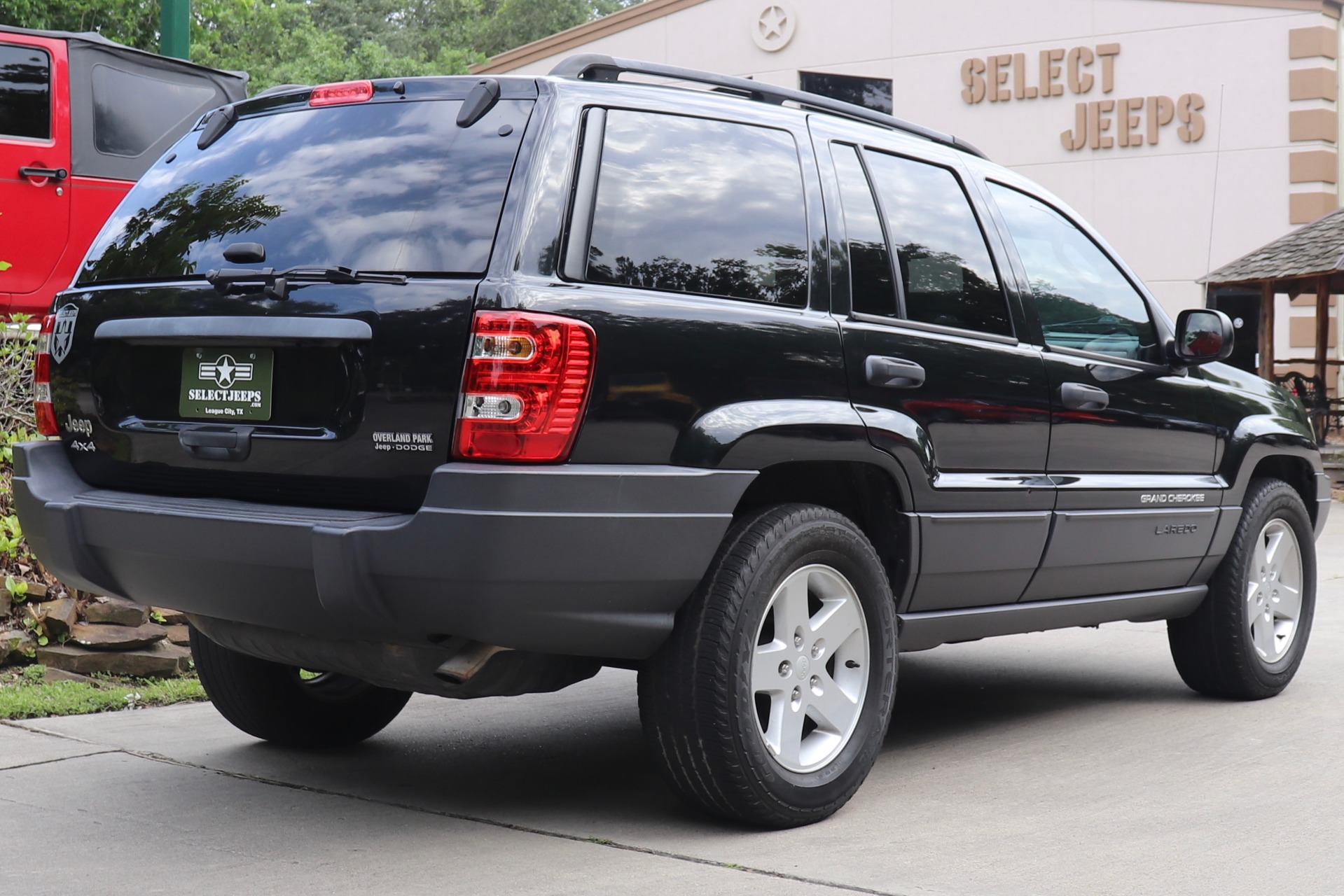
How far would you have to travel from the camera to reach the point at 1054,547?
4.99 metres

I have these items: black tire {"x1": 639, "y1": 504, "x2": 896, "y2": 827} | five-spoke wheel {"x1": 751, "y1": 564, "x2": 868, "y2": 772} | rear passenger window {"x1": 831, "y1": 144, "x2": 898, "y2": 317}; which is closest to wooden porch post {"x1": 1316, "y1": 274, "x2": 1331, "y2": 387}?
rear passenger window {"x1": 831, "y1": 144, "x2": 898, "y2": 317}

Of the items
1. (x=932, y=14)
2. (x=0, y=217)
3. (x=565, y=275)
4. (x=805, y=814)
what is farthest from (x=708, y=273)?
(x=932, y=14)

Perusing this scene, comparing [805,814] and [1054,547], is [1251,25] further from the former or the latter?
[805,814]

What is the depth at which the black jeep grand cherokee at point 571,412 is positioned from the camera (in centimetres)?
356

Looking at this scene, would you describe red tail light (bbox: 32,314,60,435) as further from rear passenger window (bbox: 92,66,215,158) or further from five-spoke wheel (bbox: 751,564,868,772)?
rear passenger window (bbox: 92,66,215,158)

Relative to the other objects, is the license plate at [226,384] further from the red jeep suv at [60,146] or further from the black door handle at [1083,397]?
the red jeep suv at [60,146]

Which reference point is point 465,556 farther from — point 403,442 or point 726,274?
point 726,274

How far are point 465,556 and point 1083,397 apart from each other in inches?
96.3

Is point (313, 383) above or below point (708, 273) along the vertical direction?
below

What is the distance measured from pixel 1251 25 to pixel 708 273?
1868 centimetres

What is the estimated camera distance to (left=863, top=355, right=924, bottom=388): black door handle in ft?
14.0

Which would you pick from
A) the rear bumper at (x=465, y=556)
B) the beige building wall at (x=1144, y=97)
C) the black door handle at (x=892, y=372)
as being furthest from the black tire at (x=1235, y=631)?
the beige building wall at (x=1144, y=97)

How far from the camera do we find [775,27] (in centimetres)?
2430

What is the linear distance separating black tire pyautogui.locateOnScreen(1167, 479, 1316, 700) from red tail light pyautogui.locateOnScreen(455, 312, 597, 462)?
10.9 feet
